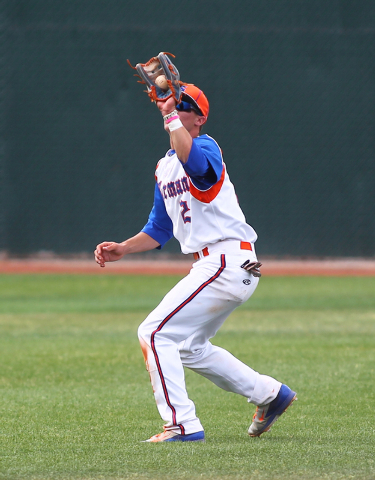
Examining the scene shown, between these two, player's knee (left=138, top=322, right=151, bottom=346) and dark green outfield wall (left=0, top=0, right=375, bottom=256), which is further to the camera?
dark green outfield wall (left=0, top=0, right=375, bottom=256)

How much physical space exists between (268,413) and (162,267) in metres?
11.7

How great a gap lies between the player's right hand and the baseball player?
11 mm

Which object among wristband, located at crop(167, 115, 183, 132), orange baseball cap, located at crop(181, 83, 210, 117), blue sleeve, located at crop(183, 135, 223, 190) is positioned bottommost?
blue sleeve, located at crop(183, 135, 223, 190)

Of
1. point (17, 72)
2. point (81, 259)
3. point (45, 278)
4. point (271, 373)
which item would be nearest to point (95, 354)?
point (271, 373)

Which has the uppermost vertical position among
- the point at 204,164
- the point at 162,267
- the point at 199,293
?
the point at 204,164

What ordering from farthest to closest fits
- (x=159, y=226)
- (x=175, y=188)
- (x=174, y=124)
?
(x=159, y=226)
(x=175, y=188)
(x=174, y=124)

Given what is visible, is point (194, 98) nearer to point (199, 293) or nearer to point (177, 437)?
point (199, 293)

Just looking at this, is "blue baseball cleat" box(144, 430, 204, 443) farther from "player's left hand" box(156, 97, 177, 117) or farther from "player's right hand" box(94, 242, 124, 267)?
"player's left hand" box(156, 97, 177, 117)

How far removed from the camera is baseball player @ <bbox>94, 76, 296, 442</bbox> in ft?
13.2

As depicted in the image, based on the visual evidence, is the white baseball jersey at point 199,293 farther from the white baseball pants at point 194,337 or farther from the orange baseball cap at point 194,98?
the orange baseball cap at point 194,98

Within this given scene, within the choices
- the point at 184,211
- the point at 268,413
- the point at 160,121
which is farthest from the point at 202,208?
the point at 160,121

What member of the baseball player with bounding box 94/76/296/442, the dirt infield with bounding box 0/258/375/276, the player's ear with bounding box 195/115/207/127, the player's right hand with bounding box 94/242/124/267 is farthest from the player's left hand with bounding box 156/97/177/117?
the dirt infield with bounding box 0/258/375/276

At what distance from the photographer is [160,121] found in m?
15.7

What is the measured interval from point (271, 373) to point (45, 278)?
861cm
